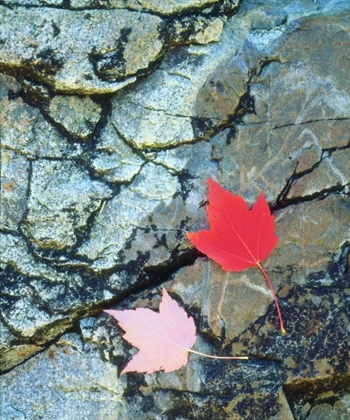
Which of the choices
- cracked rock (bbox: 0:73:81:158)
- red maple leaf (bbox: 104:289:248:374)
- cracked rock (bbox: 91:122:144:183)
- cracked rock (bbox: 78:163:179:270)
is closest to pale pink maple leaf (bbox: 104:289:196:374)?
red maple leaf (bbox: 104:289:248:374)

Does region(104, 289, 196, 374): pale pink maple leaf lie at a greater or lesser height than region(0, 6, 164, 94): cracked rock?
lesser

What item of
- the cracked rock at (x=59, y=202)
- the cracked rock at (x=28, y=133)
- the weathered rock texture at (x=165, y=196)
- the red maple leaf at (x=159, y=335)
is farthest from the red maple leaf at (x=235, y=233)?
the cracked rock at (x=28, y=133)

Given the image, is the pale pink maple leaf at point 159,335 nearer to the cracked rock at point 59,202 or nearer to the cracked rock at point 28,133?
the cracked rock at point 59,202

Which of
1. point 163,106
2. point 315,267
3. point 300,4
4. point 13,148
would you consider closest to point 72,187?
point 13,148

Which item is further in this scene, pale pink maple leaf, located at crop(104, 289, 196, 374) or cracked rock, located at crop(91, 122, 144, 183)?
cracked rock, located at crop(91, 122, 144, 183)

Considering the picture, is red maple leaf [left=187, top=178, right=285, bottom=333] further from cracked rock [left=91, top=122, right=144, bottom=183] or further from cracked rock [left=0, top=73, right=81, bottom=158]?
cracked rock [left=0, top=73, right=81, bottom=158]

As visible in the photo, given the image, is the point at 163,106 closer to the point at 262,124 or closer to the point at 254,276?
the point at 262,124

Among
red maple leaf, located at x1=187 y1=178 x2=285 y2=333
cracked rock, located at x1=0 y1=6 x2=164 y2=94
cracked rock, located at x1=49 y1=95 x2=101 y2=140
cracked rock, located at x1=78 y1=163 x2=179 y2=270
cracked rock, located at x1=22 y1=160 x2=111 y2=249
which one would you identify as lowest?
red maple leaf, located at x1=187 y1=178 x2=285 y2=333
